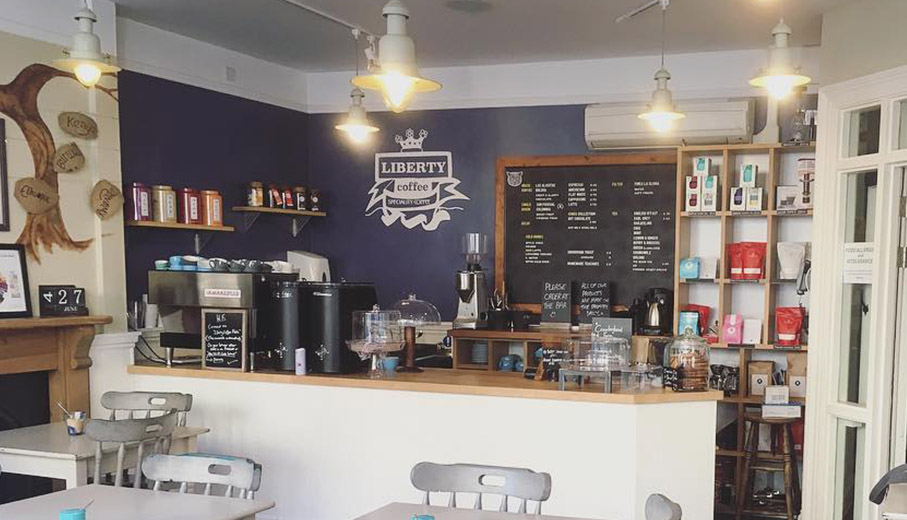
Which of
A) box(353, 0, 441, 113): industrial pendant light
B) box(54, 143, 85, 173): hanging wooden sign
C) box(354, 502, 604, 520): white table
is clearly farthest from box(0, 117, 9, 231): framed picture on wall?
box(353, 0, 441, 113): industrial pendant light

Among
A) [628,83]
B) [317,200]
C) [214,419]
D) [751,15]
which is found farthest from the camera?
[317,200]

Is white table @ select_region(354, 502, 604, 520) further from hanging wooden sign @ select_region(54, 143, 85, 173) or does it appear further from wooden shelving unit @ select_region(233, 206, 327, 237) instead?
wooden shelving unit @ select_region(233, 206, 327, 237)

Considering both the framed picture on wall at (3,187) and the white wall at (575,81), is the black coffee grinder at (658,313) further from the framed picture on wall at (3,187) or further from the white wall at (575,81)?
the framed picture on wall at (3,187)

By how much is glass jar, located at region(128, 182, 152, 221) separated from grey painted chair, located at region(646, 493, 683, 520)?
11.7 ft

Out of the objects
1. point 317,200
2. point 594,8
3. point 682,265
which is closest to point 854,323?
point 682,265

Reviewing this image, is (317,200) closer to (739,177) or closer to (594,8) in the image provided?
(594,8)

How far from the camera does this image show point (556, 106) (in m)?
5.90

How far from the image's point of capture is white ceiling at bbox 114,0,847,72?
4.44 meters

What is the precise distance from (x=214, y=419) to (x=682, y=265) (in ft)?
10.5

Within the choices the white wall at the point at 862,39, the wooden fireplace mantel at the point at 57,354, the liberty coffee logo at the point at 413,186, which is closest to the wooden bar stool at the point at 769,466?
the white wall at the point at 862,39

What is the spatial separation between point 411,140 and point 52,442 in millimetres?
3576

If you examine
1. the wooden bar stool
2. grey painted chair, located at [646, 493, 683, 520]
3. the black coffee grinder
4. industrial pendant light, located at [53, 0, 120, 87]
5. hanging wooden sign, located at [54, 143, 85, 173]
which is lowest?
the wooden bar stool

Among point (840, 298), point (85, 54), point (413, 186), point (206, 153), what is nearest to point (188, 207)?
point (206, 153)

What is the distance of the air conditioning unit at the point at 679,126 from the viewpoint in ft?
17.0
